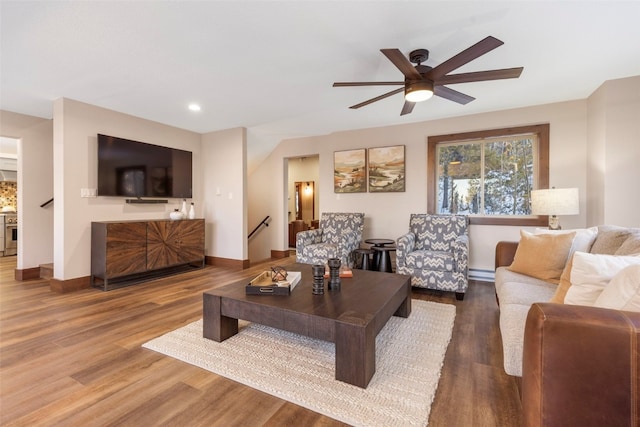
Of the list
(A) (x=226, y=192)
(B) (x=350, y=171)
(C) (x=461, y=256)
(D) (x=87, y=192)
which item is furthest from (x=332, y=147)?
(D) (x=87, y=192)

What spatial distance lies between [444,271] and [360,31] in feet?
8.31

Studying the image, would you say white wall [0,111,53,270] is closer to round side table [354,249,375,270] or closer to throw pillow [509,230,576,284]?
A: round side table [354,249,375,270]

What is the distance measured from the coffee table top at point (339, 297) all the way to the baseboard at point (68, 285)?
8.31 ft

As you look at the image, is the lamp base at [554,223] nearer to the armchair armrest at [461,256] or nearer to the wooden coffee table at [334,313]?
the armchair armrest at [461,256]

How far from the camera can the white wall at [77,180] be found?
3422 millimetres

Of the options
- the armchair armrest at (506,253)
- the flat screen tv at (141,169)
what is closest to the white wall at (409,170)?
the armchair armrest at (506,253)

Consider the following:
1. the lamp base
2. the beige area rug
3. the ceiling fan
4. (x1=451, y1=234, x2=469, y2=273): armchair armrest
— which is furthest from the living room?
the beige area rug

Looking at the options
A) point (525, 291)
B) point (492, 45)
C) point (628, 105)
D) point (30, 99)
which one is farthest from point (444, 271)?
point (30, 99)

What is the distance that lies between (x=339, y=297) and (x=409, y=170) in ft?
10.2

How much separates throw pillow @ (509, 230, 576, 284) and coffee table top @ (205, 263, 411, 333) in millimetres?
956

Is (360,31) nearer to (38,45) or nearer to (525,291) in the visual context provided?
(525,291)

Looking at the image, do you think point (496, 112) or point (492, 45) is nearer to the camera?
point (492, 45)

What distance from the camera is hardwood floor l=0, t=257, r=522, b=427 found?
1.40 m

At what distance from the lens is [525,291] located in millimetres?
1939
